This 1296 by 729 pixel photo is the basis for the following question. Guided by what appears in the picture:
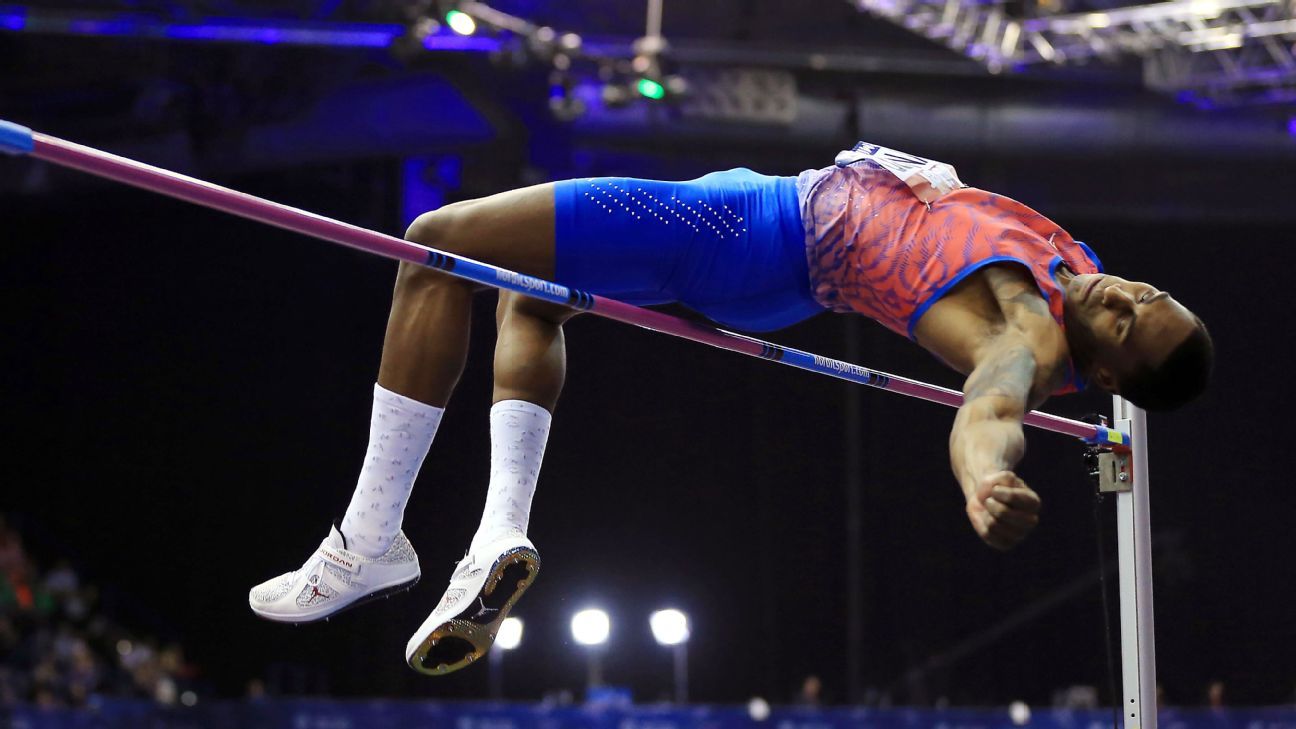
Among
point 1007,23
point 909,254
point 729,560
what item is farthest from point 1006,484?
point 729,560

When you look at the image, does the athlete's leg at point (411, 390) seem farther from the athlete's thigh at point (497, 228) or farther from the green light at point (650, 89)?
the green light at point (650, 89)

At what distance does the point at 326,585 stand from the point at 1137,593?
173cm

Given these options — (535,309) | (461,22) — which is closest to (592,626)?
(461,22)

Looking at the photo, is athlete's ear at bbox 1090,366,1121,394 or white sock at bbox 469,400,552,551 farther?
white sock at bbox 469,400,552,551

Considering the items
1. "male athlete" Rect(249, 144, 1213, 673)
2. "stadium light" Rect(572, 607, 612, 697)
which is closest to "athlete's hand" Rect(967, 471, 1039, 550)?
"male athlete" Rect(249, 144, 1213, 673)

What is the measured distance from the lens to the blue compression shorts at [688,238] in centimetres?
249

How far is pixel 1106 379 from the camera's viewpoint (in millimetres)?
2430

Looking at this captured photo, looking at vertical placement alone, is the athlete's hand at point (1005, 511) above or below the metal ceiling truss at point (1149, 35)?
below

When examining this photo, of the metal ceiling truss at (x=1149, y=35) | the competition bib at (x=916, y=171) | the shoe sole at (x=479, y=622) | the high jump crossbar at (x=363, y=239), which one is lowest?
the shoe sole at (x=479, y=622)

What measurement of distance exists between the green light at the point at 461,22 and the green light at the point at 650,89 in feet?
3.32

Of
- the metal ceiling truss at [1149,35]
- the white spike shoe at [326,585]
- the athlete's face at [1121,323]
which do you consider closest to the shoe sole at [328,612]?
the white spike shoe at [326,585]

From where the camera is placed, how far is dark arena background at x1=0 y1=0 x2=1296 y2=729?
360 inches

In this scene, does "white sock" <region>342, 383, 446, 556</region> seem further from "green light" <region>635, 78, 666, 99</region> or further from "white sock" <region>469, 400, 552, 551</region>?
"green light" <region>635, 78, 666, 99</region>

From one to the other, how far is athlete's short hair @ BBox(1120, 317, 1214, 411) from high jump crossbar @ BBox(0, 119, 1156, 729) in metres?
0.36
